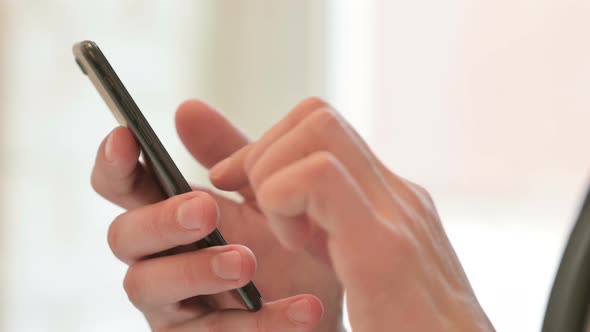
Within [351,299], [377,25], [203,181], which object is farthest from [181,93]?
[351,299]

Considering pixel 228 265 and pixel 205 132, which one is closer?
pixel 228 265

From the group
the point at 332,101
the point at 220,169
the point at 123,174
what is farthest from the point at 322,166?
the point at 332,101

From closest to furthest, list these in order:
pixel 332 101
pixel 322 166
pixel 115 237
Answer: pixel 322 166, pixel 115 237, pixel 332 101

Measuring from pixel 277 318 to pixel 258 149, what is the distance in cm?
20

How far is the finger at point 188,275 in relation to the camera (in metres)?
0.50

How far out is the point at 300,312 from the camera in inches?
21.3

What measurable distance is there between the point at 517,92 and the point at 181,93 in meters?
0.78

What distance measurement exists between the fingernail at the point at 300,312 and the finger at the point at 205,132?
0.51ft

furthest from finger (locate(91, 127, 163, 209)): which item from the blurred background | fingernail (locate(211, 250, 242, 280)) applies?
the blurred background

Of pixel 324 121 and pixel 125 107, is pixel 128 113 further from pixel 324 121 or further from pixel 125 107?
pixel 324 121

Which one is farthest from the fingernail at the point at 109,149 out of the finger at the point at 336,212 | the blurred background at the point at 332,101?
the blurred background at the point at 332,101

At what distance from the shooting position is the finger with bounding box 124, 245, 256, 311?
501mm

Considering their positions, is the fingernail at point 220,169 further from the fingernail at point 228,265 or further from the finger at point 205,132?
the finger at point 205,132

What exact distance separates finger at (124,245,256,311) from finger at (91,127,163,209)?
0.06 m
